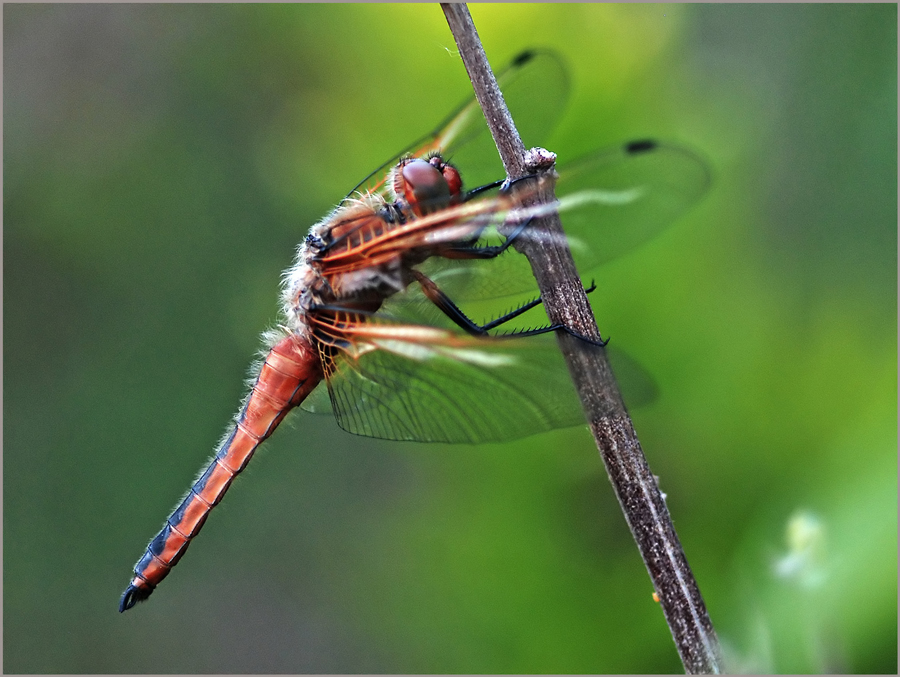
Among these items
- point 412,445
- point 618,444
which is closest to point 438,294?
point 618,444

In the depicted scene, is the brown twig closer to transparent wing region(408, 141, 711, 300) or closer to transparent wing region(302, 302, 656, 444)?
transparent wing region(302, 302, 656, 444)

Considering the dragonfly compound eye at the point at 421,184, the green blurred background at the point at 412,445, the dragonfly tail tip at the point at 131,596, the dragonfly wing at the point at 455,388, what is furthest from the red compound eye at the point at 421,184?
the dragonfly tail tip at the point at 131,596

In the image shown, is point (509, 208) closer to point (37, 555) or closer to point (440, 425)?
point (440, 425)

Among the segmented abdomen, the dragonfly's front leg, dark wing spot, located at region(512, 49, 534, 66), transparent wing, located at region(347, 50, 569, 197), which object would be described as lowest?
the segmented abdomen

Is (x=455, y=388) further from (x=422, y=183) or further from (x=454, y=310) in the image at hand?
(x=422, y=183)

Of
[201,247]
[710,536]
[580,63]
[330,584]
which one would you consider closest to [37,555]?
[330,584]

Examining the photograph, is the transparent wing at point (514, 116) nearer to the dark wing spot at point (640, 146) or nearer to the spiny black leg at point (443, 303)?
the spiny black leg at point (443, 303)

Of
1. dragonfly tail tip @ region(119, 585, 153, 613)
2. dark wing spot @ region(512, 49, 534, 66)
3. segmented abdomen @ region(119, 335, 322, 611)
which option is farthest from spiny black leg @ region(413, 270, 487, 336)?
dragonfly tail tip @ region(119, 585, 153, 613)
